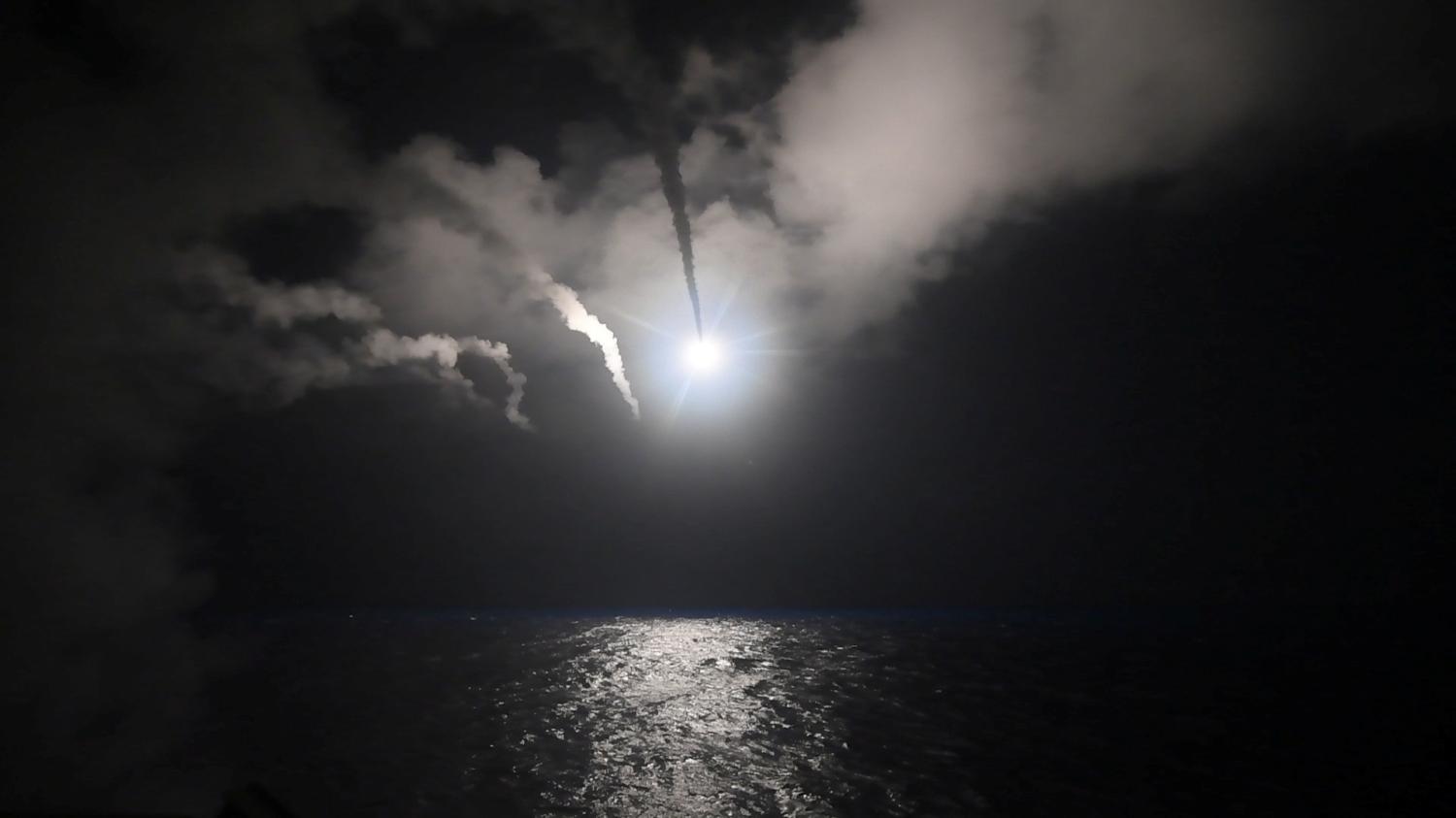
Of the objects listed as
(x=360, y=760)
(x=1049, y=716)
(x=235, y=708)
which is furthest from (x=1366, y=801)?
(x=235, y=708)

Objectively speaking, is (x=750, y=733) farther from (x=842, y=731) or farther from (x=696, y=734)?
(x=842, y=731)

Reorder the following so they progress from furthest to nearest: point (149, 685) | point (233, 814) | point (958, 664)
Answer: point (958, 664) < point (149, 685) < point (233, 814)

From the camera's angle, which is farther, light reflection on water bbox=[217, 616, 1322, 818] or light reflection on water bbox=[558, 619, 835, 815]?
light reflection on water bbox=[217, 616, 1322, 818]

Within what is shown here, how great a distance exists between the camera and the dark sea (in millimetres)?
14141

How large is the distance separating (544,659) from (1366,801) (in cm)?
3681

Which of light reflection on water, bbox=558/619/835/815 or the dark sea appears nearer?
light reflection on water, bbox=558/619/835/815

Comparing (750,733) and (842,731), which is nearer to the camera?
(750,733)

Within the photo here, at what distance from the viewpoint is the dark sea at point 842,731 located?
14.1 m

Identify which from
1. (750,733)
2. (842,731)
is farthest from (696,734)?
(842,731)

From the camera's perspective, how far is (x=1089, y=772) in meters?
15.9

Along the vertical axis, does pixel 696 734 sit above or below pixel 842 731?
above

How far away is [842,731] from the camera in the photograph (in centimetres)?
1914

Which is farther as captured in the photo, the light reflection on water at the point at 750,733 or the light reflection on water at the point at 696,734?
the light reflection on water at the point at 750,733

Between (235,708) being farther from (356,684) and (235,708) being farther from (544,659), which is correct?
(544,659)
